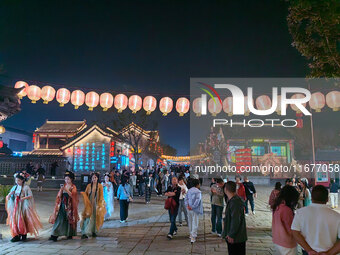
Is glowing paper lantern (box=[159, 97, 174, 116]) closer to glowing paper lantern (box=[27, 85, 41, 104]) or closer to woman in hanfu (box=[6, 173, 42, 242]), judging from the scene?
glowing paper lantern (box=[27, 85, 41, 104])

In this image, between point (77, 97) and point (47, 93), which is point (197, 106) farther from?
point (47, 93)

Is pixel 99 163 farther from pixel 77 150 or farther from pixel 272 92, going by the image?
pixel 272 92

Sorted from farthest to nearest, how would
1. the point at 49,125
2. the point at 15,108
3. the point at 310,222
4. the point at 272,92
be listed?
the point at 49,125
the point at 272,92
the point at 15,108
the point at 310,222

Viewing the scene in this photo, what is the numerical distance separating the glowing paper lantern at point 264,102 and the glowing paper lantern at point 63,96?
412 inches

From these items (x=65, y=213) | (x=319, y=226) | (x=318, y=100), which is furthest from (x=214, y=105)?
(x=319, y=226)

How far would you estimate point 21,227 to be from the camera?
6.53m

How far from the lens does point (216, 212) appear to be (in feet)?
25.0

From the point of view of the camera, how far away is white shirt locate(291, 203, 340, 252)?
2.72m

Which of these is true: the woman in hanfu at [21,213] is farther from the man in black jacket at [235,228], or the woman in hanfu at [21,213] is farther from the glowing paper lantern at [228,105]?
the glowing paper lantern at [228,105]

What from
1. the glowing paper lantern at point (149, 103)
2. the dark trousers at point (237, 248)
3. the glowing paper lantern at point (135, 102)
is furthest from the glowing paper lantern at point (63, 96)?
the dark trousers at point (237, 248)

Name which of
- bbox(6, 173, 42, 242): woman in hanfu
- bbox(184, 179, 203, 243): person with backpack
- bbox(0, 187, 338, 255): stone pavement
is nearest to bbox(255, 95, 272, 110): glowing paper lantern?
bbox(0, 187, 338, 255): stone pavement

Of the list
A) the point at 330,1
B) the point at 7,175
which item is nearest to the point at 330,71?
the point at 330,1

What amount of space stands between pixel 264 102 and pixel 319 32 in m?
6.98

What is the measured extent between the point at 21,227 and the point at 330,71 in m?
9.27
